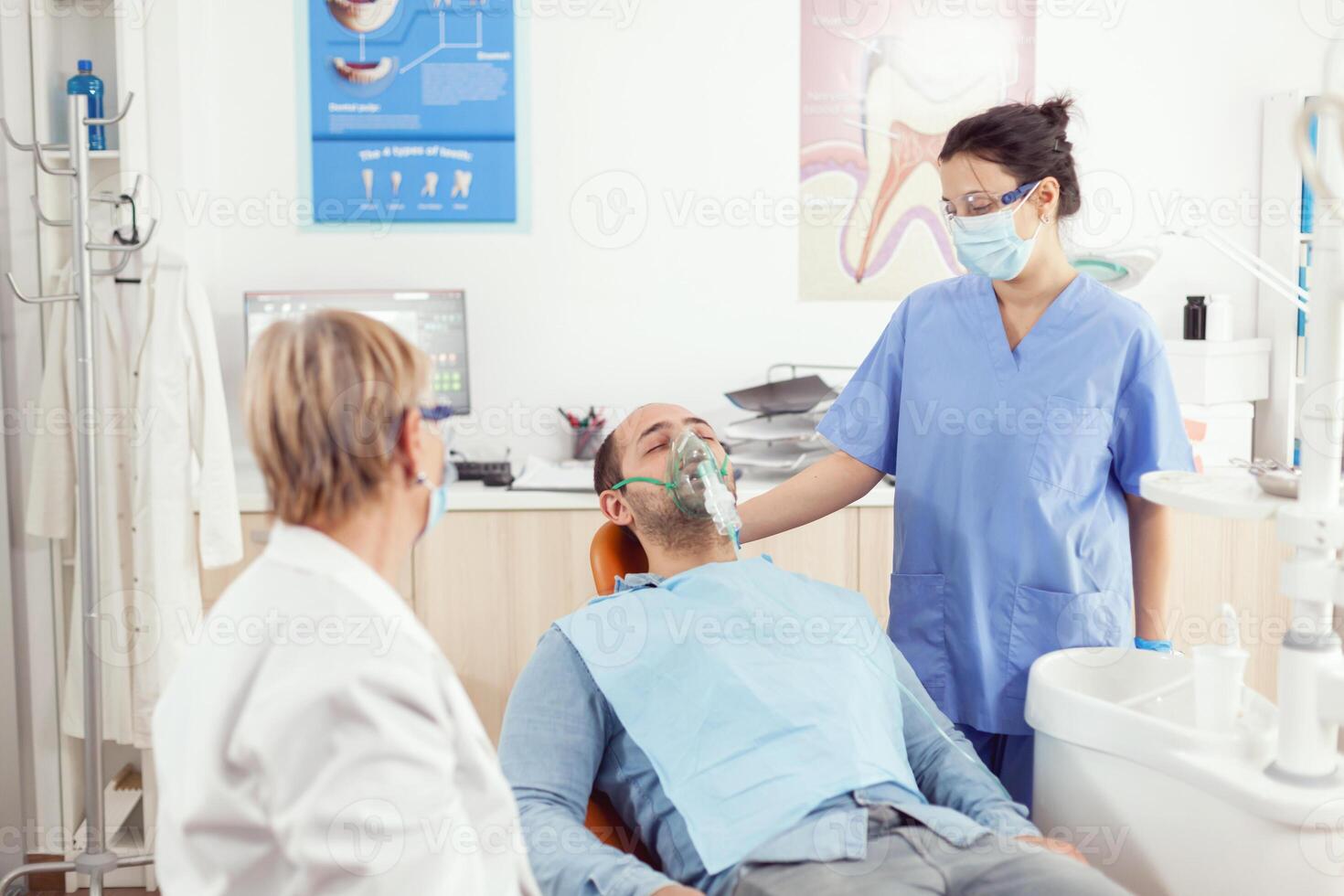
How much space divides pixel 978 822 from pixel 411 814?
32.7 inches

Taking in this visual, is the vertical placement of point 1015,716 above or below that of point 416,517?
below

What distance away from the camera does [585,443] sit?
2975 mm

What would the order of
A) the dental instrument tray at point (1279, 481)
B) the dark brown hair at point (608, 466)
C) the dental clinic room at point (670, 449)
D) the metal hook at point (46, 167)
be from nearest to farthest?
the dental clinic room at point (670, 449)
the dental instrument tray at point (1279, 481)
the dark brown hair at point (608, 466)
the metal hook at point (46, 167)

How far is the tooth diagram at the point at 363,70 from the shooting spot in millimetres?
2906

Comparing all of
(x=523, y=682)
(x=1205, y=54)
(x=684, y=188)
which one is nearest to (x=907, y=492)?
(x=523, y=682)

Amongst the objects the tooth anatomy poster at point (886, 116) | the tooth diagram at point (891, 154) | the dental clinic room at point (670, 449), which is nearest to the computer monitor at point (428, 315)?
the dental clinic room at point (670, 449)

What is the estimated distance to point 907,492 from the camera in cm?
182

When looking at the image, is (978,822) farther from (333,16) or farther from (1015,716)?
(333,16)

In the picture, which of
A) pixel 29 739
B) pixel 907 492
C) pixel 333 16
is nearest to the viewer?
pixel 907 492

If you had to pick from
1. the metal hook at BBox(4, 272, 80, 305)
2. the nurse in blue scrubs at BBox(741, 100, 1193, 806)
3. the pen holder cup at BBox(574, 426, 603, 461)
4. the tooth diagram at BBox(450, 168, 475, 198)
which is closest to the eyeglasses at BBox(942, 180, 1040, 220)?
the nurse in blue scrubs at BBox(741, 100, 1193, 806)

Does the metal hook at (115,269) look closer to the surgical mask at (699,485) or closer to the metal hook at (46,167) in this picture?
the metal hook at (46,167)

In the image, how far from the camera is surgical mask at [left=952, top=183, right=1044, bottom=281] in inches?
66.9

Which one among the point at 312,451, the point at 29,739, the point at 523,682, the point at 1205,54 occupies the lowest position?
the point at 29,739

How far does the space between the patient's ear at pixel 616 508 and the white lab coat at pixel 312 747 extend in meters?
0.87
